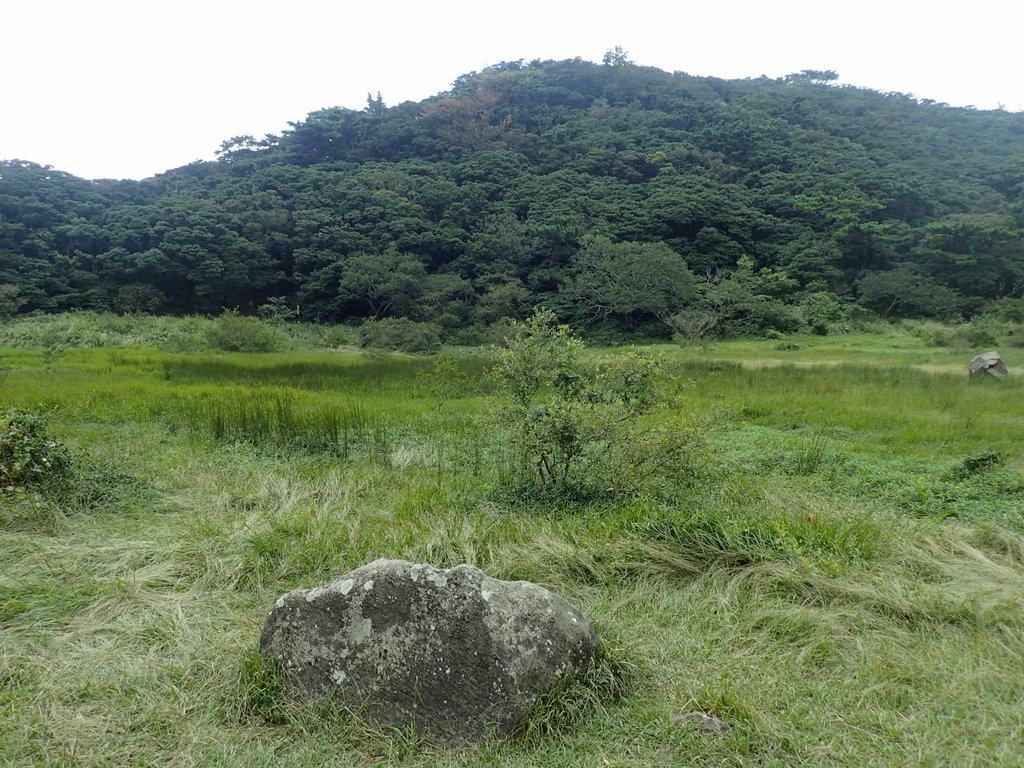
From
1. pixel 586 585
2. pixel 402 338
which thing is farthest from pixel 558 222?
pixel 586 585

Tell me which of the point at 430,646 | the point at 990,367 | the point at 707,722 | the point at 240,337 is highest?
the point at 430,646

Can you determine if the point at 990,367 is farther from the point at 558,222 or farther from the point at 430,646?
the point at 558,222

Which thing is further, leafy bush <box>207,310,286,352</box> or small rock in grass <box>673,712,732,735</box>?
leafy bush <box>207,310,286,352</box>

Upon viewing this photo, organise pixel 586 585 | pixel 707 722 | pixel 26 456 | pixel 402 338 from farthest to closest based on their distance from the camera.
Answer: pixel 402 338 → pixel 26 456 → pixel 586 585 → pixel 707 722

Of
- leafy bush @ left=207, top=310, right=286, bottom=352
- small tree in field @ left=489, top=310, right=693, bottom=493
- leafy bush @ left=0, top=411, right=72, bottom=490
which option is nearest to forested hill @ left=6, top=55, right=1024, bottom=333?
leafy bush @ left=207, top=310, right=286, bottom=352

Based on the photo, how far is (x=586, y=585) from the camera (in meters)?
3.79

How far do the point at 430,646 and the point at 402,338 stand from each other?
29.5m

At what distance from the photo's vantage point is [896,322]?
35031mm

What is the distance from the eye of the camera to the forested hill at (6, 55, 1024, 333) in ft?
123

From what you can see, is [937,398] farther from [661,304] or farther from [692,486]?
[661,304]

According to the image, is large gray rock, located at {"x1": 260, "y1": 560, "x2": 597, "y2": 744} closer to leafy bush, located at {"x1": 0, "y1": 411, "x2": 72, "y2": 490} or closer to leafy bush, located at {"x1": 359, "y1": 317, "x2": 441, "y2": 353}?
leafy bush, located at {"x1": 0, "y1": 411, "x2": 72, "y2": 490}

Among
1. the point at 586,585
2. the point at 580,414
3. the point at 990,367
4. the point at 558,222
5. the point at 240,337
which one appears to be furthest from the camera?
the point at 558,222

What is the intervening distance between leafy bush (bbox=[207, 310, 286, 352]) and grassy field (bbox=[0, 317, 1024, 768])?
1826 cm

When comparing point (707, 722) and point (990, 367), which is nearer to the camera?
point (707, 722)
